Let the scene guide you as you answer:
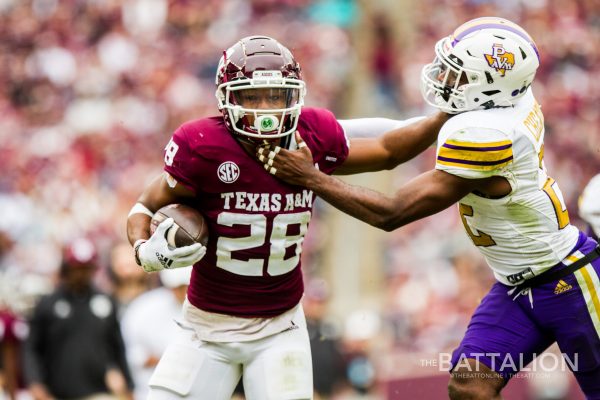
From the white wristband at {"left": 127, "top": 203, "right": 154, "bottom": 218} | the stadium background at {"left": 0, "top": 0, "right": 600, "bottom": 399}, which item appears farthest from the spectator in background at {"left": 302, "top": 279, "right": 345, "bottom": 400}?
the white wristband at {"left": 127, "top": 203, "right": 154, "bottom": 218}

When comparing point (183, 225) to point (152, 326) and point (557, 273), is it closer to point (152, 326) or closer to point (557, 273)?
point (557, 273)

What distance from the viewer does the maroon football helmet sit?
4.25 meters

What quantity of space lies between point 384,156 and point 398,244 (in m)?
6.79

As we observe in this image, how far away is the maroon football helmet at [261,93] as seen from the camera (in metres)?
4.25

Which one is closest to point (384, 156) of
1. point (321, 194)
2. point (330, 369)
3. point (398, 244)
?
point (321, 194)

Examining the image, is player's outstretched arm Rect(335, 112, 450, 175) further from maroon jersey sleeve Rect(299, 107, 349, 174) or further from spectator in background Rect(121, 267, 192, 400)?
spectator in background Rect(121, 267, 192, 400)

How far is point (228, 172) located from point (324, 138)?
0.45 meters

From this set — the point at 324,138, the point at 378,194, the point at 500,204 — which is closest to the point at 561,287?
the point at 500,204

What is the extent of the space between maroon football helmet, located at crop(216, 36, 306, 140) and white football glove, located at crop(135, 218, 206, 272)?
47 centimetres

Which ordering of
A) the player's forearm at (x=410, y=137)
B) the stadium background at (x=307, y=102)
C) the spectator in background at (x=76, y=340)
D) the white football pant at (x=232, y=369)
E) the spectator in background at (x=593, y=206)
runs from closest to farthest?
the white football pant at (x=232, y=369), the player's forearm at (x=410, y=137), the spectator in background at (x=593, y=206), the spectator in background at (x=76, y=340), the stadium background at (x=307, y=102)

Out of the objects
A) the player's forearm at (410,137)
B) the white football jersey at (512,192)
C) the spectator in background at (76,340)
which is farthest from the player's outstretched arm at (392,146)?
the spectator in background at (76,340)

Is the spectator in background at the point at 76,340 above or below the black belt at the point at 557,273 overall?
below

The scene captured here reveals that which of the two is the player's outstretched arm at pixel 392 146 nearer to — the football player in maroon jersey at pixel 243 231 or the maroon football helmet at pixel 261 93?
the football player in maroon jersey at pixel 243 231

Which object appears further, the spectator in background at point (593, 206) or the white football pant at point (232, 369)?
the spectator in background at point (593, 206)
